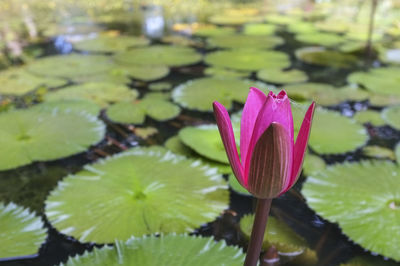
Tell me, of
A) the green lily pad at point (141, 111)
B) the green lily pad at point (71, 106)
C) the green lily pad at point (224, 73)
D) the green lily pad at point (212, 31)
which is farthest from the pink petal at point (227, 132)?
the green lily pad at point (212, 31)

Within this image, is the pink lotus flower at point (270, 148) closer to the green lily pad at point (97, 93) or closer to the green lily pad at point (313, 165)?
the green lily pad at point (313, 165)

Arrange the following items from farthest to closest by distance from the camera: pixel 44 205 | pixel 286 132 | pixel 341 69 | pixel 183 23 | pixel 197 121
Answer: pixel 183 23 < pixel 341 69 < pixel 197 121 < pixel 44 205 < pixel 286 132

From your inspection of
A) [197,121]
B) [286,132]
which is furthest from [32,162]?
[286,132]

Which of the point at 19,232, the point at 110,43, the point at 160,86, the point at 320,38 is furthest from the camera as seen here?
the point at 320,38

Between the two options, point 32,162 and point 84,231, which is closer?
point 84,231

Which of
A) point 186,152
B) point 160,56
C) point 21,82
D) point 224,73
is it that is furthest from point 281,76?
point 21,82

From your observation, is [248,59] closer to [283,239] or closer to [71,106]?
[71,106]

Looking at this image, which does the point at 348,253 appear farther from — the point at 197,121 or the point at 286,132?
the point at 197,121
